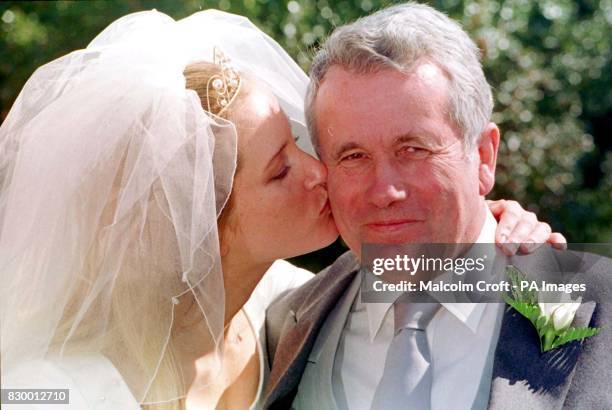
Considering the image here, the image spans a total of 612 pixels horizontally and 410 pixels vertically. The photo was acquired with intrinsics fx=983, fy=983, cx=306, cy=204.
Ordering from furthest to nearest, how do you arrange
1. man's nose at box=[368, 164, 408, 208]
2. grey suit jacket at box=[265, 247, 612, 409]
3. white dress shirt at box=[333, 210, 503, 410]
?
1. man's nose at box=[368, 164, 408, 208]
2. white dress shirt at box=[333, 210, 503, 410]
3. grey suit jacket at box=[265, 247, 612, 409]

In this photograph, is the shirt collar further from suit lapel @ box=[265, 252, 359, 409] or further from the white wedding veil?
the white wedding veil

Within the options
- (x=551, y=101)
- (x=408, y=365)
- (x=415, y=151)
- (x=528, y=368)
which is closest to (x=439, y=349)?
(x=408, y=365)

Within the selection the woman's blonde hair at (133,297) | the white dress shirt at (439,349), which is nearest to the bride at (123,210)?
the woman's blonde hair at (133,297)

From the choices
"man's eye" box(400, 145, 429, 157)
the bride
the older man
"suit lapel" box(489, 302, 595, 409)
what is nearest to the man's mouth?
the older man

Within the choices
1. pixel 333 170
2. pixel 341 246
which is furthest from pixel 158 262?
pixel 341 246

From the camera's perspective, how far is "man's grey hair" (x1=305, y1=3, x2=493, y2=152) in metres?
2.86

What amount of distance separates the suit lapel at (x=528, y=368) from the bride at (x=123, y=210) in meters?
0.36

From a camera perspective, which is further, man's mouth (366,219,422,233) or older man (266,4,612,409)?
man's mouth (366,219,422,233)

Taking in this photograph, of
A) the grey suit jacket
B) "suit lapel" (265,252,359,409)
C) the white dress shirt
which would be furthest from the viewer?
"suit lapel" (265,252,359,409)

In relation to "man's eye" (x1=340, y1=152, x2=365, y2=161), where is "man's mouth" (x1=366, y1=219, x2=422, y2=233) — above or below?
below

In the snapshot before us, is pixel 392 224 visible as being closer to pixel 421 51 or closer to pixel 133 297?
pixel 421 51

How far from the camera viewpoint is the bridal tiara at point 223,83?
2.88 m

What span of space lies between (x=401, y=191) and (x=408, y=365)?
0.50 meters

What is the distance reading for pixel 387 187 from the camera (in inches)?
112
